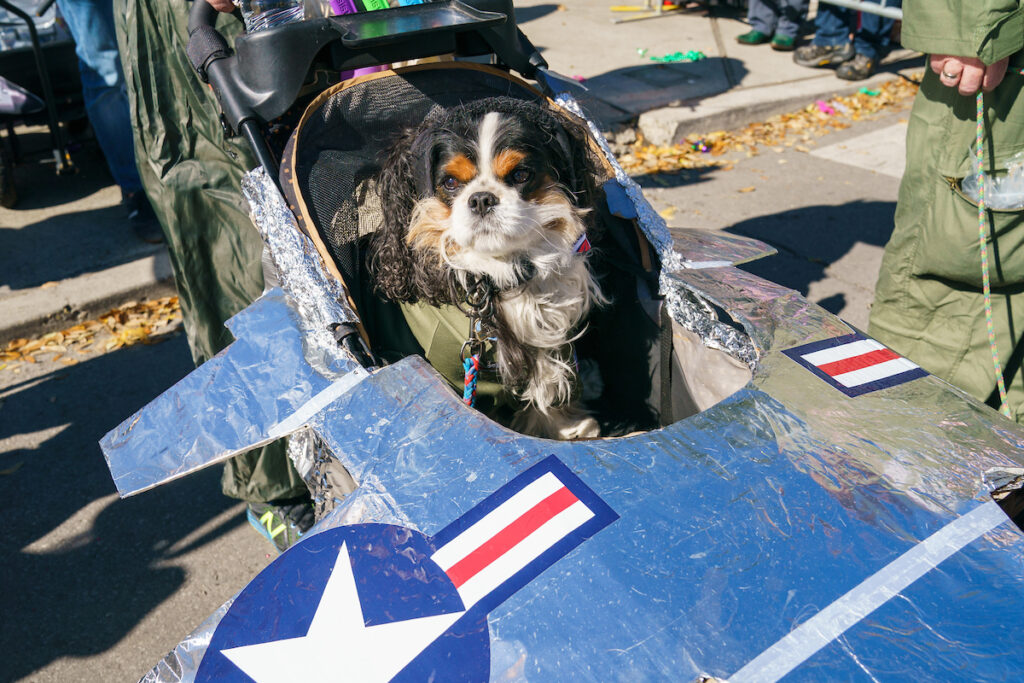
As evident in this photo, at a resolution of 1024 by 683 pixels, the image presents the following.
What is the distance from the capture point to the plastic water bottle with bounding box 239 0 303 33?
7.64 ft

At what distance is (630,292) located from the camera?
2375mm

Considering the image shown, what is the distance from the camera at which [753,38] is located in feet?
27.3

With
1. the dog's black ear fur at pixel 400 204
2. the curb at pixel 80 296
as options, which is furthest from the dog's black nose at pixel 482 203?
the curb at pixel 80 296

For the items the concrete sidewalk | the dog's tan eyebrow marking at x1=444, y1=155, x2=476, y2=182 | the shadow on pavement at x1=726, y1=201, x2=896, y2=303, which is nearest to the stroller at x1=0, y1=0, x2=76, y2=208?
the concrete sidewalk

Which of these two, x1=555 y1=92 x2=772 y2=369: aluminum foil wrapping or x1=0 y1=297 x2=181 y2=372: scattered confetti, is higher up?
x1=555 y1=92 x2=772 y2=369: aluminum foil wrapping

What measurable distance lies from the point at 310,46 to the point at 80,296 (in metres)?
2.83

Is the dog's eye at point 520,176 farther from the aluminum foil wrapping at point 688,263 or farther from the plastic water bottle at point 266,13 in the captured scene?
the plastic water bottle at point 266,13

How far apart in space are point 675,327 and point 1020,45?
141 cm

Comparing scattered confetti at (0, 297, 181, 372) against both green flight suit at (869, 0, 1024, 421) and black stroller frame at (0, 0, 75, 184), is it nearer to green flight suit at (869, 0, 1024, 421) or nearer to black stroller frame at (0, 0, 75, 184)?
black stroller frame at (0, 0, 75, 184)

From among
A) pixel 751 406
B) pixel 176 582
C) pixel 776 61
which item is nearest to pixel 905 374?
pixel 751 406

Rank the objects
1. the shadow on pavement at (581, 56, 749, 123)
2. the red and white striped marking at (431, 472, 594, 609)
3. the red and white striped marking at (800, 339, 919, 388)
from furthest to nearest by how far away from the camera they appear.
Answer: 1. the shadow on pavement at (581, 56, 749, 123)
2. the red and white striped marking at (800, 339, 919, 388)
3. the red and white striped marking at (431, 472, 594, 609)

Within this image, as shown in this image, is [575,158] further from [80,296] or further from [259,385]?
[80,296]

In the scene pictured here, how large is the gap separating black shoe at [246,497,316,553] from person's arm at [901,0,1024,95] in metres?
2.66

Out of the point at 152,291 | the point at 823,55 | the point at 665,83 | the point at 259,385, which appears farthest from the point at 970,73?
the point at 823,55
